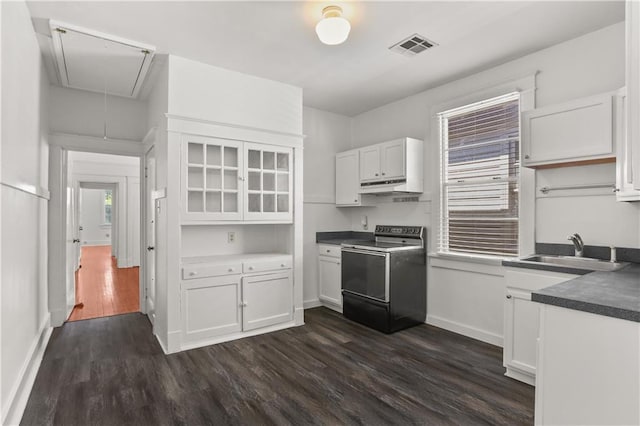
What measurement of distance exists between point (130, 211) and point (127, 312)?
4643 mm

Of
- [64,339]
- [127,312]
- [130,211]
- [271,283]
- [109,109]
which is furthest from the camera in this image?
[130,211]

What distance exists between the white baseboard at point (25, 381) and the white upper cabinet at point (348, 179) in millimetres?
3548

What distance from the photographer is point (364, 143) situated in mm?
4934

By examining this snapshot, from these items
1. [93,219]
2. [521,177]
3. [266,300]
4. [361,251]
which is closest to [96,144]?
[266,300]

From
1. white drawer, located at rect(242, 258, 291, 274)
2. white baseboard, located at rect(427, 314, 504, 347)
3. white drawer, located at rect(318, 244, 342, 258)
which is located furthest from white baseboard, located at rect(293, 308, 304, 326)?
white baseboard, located at rect(427, 314, 504, 347)

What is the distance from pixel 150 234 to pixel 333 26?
3.18 m

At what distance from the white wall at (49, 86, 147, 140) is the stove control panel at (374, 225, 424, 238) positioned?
3253mm

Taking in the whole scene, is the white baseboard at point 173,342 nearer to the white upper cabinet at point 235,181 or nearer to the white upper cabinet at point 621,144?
the white upper cabinet at point 235,181

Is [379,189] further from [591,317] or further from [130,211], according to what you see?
[130,211]

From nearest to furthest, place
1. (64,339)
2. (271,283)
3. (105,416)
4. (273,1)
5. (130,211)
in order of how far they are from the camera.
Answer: (105,416) < (273,1) < (64,339) < (271,283) < (130,211)

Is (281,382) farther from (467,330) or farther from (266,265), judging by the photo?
(467,330)

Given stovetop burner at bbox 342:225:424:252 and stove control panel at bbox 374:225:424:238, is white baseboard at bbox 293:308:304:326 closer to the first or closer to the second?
stovetop burner at bbox 342:225:424:252

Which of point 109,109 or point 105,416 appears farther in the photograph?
point 109,109

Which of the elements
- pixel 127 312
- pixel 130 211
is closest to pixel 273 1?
pixel 127 312
